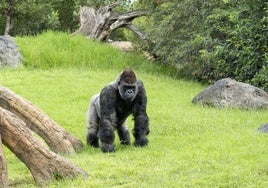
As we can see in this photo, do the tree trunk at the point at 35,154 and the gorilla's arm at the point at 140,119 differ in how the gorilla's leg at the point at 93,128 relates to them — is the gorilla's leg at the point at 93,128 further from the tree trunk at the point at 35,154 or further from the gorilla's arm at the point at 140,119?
the tree trunk at the point at 35,154

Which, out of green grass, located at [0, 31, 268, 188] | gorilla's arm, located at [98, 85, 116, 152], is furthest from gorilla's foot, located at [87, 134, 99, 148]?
gorilla's arm, located at [98, 85, 116, 152]

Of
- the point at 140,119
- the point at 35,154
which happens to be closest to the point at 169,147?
the point at 140,119

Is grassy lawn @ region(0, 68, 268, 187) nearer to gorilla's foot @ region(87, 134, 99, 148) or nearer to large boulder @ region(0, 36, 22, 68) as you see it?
gorilla's foot @ region(87, 134, 99, 148)

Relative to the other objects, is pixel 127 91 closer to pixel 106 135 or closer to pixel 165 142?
pixel 106 135

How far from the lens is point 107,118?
7.77 m

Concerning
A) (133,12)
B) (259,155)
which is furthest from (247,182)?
(133,12)

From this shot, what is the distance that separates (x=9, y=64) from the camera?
1623 cm

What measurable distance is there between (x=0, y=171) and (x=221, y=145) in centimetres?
327

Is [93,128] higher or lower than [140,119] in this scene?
lower

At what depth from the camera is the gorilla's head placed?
7.75 metres

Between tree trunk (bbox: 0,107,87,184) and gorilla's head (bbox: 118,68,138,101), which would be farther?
gorilla's head (bbox: 118,68,138,101)

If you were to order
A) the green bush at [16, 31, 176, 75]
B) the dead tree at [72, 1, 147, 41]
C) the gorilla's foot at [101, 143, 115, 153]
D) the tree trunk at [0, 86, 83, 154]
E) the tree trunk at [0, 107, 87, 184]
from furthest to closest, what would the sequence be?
the dead tree at [72, 1, 147, 41] → the green bush at [16, 31, 176, 75] → the gorilla's foot at [101, 143, 115, 153] → the tree trunk at [0, 86, 83, 154] → the tree trunk at [0, 107, 87, 184]

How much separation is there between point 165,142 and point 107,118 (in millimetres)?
1070

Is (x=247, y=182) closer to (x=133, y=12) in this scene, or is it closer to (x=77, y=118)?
(x=77, y=118)
